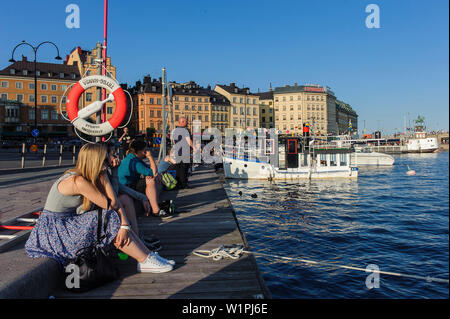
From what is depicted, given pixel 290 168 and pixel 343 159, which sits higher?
pixel 343 159

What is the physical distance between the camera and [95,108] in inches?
249

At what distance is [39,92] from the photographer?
73.9m

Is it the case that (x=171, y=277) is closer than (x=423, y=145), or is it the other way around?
(x=171, y=277)

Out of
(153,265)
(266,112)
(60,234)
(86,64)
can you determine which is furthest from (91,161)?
(266,112)

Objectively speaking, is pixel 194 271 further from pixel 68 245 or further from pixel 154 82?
pixel 154 82

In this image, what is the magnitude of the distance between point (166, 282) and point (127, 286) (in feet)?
1.36

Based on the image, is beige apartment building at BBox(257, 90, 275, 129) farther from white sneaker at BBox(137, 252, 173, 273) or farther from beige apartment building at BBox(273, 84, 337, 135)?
white sneaker at BBox(137, 252, 173, 273)

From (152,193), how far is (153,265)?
111 inches

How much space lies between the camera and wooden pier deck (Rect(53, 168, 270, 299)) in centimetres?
367

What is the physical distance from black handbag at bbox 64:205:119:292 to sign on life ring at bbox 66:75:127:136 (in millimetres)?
3021

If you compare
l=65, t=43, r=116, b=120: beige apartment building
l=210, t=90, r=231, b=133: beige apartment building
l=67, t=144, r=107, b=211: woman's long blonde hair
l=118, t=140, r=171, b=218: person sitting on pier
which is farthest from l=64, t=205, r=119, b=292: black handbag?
l=210, t=90, r=231, b=133: beige apartment building

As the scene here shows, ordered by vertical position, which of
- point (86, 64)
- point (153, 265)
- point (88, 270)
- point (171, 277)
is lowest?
point (171, 277)

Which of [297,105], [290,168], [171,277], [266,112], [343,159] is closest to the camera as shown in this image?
[171,277]

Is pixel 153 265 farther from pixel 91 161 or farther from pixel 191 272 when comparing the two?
pixel 91 161
